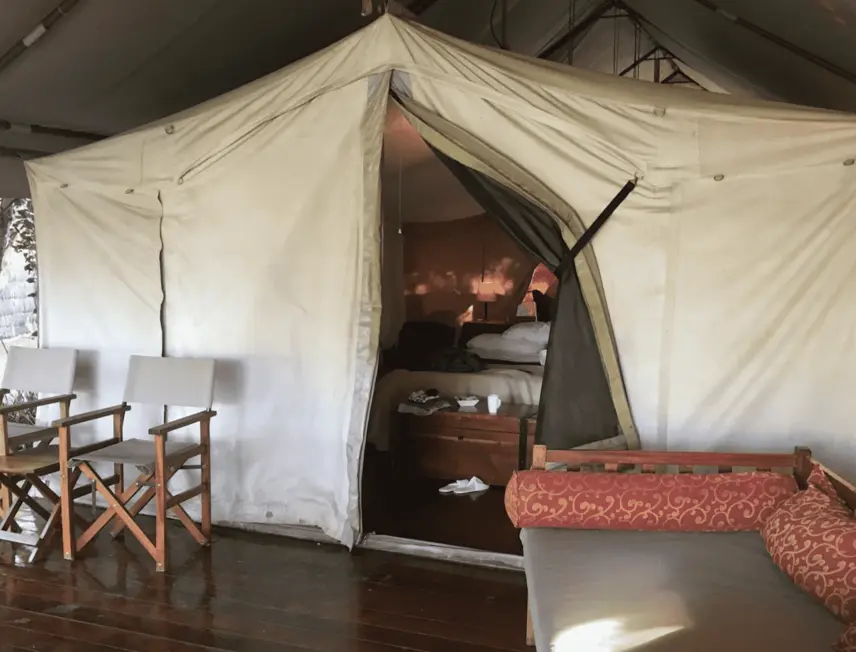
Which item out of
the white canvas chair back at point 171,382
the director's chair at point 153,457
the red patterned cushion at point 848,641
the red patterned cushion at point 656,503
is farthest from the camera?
the white canvas chair back at point 171,382

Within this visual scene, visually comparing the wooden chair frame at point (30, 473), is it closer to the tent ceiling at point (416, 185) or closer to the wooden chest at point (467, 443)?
the wooden chest at point (467, 443)

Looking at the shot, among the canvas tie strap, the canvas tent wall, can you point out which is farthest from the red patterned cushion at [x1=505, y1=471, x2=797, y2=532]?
the canvas tie strap

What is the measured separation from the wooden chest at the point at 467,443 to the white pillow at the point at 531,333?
85 centimetres

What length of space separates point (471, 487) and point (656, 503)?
6.04ft

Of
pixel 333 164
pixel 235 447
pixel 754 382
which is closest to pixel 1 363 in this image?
pixel 235 447

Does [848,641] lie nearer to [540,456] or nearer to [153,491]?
[540,456]

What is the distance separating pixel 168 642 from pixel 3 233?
12.2 feet

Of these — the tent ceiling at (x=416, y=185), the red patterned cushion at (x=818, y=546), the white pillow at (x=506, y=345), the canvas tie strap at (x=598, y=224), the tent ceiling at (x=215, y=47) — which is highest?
the tent ceiling at (x=215, y=47)

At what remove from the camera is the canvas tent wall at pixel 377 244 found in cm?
279

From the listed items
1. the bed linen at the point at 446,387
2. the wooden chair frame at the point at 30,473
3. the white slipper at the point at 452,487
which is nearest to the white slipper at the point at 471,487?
the white slipper at the point at 452,487

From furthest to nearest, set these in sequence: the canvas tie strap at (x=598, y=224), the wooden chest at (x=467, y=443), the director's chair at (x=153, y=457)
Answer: the wooden chest at (x=467, y=443), the director's chair at (x=153, y=457), the canvas tie strap at (x=598, y=224)

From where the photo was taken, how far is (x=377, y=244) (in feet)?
10.7

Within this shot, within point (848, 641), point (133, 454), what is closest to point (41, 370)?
point (133, 454)

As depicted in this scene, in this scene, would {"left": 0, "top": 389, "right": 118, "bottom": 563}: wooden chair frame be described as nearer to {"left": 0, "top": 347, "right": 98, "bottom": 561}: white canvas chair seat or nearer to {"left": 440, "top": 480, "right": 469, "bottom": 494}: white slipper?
{"left": 0, "top": 347, "right": 98, "bottom": 561}: white canvas chair seat
